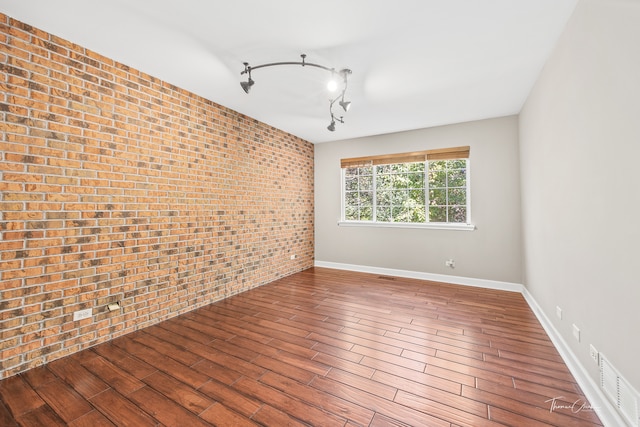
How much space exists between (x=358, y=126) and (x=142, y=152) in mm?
3049

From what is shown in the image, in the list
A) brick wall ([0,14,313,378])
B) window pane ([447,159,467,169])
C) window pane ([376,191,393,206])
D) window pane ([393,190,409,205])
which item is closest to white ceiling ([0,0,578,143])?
brick wall ([0,14,313,378])

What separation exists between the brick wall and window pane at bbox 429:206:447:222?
305cm

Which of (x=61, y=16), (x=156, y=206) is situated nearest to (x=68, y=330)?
(x=156, y=206)

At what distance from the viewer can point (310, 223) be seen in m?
5.42

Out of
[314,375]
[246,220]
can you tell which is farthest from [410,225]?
[314,375]

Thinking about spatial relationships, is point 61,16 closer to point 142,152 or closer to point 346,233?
point 142,152

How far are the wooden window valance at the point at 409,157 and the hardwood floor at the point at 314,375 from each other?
2.34 metres

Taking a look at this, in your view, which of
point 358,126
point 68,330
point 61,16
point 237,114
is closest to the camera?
point 61,16

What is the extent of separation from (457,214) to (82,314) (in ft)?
15.6

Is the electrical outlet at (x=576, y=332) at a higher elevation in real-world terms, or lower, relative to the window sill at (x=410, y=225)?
lower

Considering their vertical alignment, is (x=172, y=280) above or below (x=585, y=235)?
below

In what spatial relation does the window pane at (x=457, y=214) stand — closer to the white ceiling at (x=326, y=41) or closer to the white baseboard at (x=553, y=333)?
the white baseboard at (x=553, y=333)

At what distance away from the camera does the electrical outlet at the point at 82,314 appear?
7.16 feet

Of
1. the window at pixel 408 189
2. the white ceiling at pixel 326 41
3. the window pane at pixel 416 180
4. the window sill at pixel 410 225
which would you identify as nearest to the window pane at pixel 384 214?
the window at pixel 408 189
